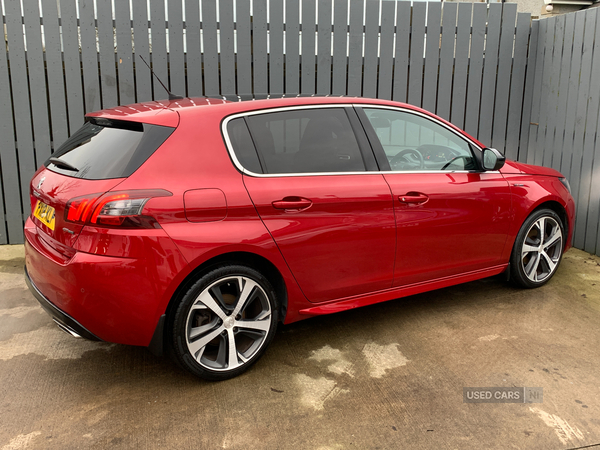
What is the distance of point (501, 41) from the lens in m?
6.35

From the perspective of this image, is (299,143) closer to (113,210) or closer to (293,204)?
(293,204)

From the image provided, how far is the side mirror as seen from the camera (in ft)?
12.7

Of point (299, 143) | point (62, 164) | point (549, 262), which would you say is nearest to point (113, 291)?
point (62, 164)

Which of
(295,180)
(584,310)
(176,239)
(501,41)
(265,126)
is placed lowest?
(584,310)

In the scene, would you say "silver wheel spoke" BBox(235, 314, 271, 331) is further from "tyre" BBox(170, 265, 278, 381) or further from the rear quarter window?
the rear quarter window

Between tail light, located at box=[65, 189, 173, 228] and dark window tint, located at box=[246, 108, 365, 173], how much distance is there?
30.3 inches

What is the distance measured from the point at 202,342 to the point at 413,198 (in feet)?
5.49

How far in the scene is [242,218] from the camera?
2.90 meters

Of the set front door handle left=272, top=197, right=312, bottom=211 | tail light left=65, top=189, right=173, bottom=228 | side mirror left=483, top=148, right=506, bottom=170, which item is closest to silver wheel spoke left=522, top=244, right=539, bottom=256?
side mirror left=483, top=148, right=506, bottom=170

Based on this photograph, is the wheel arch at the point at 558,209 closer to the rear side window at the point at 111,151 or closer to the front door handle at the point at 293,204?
the front door handle at the point at 293,204

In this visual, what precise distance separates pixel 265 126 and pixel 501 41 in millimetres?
4491

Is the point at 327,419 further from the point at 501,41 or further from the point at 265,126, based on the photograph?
the point at 501,41

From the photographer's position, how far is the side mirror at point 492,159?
3.88 meters

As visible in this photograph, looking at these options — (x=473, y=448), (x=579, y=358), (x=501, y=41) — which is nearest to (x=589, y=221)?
(x=501, y=41)
